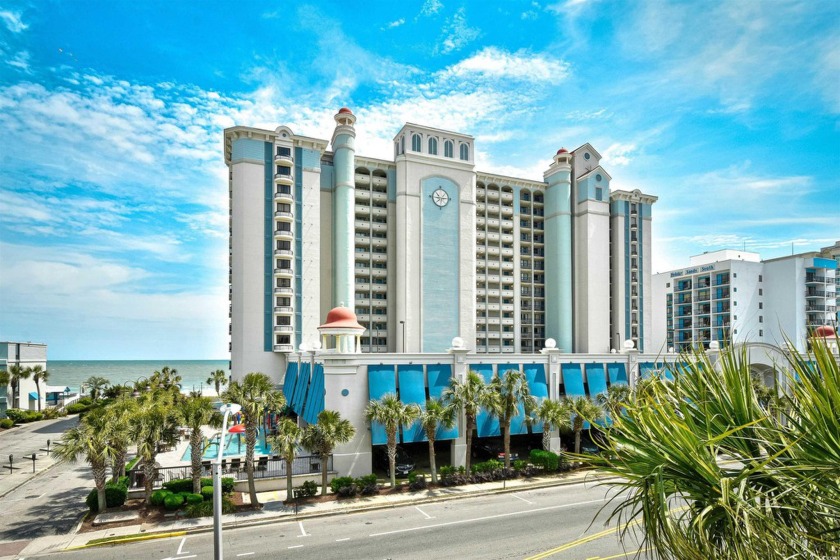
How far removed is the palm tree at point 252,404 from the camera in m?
31.6

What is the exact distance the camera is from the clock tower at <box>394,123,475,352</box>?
2539 inches

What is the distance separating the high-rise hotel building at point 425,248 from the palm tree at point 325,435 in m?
26.6

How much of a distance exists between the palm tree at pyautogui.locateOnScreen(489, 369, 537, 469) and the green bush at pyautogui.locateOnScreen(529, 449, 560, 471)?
3.24m

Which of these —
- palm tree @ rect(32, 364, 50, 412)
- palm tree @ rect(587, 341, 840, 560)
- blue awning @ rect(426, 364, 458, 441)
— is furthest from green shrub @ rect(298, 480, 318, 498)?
palm tree @ rect(32, 364, 50, 412)

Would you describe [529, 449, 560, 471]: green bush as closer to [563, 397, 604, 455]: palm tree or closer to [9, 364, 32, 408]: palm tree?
[563, 397, 604, 455]: palm tree

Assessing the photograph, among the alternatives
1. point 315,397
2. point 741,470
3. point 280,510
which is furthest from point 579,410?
point 741,470

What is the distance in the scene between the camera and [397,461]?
38688mm

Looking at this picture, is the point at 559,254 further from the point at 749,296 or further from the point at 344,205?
the point at 749,296

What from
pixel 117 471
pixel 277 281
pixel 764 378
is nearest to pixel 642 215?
pixel 764 378

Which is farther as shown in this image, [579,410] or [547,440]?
[547,440]

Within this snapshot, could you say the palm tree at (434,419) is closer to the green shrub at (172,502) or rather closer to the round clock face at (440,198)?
the green shrub at (172,502)

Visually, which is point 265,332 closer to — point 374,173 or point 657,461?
point 374,173

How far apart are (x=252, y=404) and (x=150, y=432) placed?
20.2 feet

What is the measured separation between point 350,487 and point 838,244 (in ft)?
424
